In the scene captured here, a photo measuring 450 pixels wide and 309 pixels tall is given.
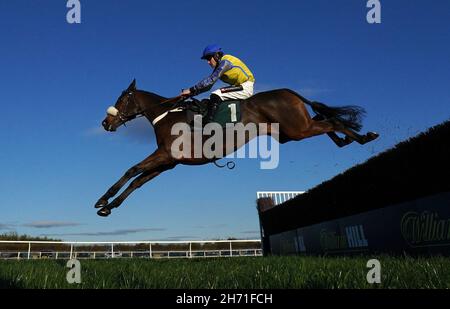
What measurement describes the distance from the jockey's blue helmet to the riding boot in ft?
2.01

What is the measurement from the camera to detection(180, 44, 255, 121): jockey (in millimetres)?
6902

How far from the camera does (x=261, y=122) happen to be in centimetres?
713

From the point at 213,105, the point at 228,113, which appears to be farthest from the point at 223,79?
the point at 228,113

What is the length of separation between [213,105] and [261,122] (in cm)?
78

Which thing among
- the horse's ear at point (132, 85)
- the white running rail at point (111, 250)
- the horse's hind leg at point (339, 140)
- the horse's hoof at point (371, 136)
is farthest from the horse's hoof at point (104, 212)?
the white running rail at point (111, 250)

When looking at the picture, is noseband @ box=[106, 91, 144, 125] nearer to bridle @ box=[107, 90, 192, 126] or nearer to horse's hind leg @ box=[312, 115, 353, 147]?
bridle @ box=[107, 90, 192, 126]

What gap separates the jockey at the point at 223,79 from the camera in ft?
22.6

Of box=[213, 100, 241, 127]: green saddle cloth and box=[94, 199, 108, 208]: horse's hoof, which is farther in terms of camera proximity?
box=[213, 100, 241, 127]: green saddle cloth

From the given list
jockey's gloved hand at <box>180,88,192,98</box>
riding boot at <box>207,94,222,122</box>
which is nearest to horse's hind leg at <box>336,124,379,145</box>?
riding boot at <box>207,94,222,122</box>

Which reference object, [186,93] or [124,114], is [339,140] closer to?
[186,93]
